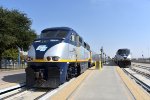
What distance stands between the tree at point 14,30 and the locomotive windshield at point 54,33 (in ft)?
70.2

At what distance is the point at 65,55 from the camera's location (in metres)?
19.5

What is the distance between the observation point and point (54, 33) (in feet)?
68.0

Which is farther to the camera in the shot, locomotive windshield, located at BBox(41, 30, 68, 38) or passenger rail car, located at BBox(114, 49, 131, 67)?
passenger rail car, located at BBox(114, 49, 131, 67)

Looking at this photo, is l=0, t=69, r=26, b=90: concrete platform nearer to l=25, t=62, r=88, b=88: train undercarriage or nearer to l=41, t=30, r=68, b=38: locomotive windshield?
l=25, t=62, r=88, b=88: train undercarriage

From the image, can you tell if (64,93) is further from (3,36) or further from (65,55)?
(3,36)

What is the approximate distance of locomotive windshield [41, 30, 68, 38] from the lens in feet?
67.1

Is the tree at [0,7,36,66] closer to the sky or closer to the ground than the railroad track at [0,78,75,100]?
closer to the sky

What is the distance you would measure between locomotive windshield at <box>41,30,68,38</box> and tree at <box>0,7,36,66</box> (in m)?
21.4

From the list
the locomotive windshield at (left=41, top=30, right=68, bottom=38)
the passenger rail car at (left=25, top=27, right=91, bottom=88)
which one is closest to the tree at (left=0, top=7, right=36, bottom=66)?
the locomotive windshield at (left=41, top=30, right=68, bottom=38)

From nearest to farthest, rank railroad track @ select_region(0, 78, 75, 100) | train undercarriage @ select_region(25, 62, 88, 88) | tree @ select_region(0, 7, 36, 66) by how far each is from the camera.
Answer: railroad track @ select_region(0, 78, 75, 100)
train undercarriage @ select_region(25, 62, 88, 88)
tree @ select_region(0, 7, 36, 66)

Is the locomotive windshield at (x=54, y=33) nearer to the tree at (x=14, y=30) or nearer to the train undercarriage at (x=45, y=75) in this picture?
the train undercarriage at (x=45, y=75)

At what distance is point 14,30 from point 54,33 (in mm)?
26344

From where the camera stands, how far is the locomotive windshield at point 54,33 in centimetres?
2046

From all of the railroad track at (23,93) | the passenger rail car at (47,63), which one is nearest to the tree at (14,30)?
the passenger rail car at (47,63)
